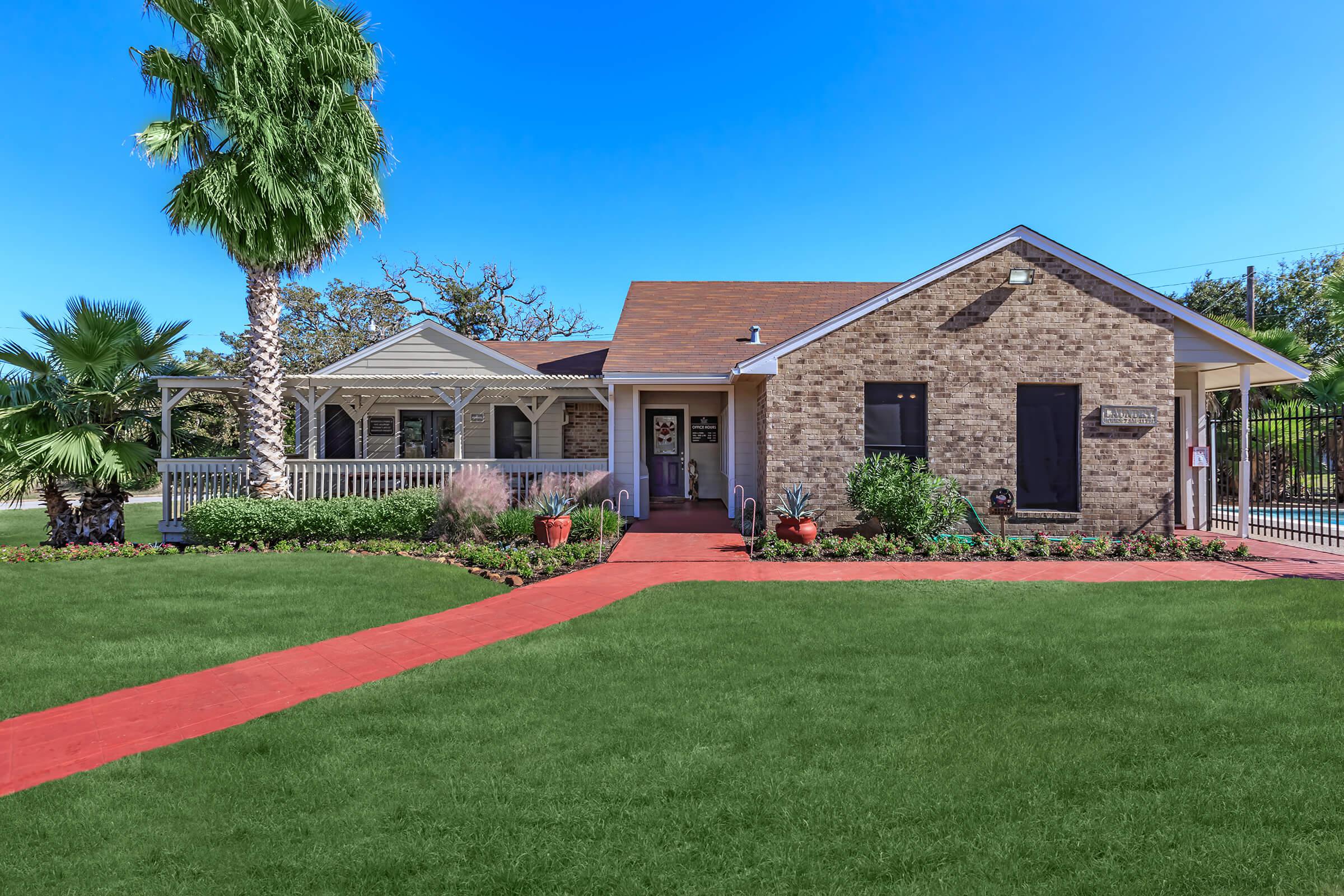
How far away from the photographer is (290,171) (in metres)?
12.1

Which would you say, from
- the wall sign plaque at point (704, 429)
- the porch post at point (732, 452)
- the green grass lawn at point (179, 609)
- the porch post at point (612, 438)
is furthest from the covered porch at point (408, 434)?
the green grass lawn at point (179, 609)

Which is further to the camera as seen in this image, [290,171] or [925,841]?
[290,171]

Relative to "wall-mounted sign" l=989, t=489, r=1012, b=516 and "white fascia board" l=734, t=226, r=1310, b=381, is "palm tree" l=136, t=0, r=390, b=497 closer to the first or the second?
"white fascia board" l=734, t=226, r=1310, b=381

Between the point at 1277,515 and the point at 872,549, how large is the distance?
1285 cm

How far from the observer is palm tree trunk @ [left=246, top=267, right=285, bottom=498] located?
12.6 m

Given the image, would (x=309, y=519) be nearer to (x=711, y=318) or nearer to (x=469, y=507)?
(x=469, y=507)

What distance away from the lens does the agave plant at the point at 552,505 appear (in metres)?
11.5

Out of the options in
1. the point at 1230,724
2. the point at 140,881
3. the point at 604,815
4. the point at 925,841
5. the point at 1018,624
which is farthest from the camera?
the point at 1018,624

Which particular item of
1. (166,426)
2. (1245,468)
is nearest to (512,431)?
(166,426)

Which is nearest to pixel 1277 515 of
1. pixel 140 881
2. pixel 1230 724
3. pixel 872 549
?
pixel 872 549

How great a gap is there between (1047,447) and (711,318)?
860cm

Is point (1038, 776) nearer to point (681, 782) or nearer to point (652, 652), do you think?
point (681, 782)

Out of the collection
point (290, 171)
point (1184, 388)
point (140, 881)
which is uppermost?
point (290, 171)

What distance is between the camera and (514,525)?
38.5 feet
